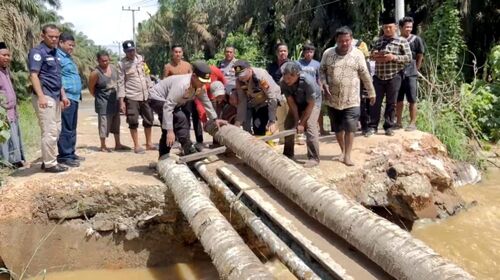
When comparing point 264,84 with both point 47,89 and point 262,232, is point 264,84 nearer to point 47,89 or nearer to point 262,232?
point 262,232

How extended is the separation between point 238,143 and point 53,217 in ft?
6.28

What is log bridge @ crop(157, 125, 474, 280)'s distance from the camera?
310 centimetres

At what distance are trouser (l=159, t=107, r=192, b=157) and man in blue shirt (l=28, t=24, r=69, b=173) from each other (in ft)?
3.51

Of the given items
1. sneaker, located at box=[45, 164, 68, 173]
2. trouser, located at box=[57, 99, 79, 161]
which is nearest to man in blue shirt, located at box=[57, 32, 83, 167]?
trouser, located at box=[57, 99, 79, 161]

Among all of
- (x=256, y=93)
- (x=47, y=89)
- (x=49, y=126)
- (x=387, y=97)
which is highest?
(x=47, y=89)

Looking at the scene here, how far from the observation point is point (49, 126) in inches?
199

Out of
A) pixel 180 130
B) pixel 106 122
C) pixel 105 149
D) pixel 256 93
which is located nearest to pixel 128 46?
pixel 106 122

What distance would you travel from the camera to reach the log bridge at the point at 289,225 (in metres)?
3.10

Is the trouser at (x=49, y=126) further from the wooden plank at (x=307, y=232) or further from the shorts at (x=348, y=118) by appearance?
the shorts at (x=348, y=118)

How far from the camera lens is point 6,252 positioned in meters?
4.69

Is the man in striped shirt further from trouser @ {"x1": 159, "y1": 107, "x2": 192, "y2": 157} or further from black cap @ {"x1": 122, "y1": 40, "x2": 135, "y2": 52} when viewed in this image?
black cap @ {"x1": 122, "y1": 40, "x2": 135, "y2": 52}

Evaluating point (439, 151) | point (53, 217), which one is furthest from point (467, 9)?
point (53, 217)

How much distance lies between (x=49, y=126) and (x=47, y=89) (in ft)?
1.23

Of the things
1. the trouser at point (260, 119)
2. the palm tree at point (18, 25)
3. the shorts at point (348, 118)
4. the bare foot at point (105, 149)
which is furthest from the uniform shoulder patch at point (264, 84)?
the palm tree at point (18, 25)
